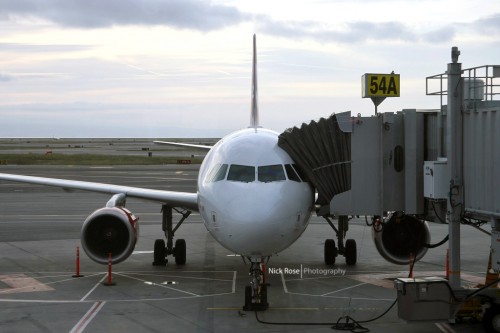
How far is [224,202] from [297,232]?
1.81 meters

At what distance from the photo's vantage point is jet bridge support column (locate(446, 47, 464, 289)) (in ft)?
45.3

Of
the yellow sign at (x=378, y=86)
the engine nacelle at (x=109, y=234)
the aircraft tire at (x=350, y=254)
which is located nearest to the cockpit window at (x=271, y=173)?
the yellow sign at (x=378, y=86)

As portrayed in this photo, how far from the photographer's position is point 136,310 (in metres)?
16.0

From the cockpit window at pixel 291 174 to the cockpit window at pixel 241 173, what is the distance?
0.84 meters

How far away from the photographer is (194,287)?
1875 centimetres

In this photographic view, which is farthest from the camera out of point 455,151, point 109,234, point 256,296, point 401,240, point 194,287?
point 109,234

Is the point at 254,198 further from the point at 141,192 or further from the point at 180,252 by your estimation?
the point at 141,192

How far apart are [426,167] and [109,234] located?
9842mm

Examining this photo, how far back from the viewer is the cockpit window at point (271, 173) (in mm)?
15625

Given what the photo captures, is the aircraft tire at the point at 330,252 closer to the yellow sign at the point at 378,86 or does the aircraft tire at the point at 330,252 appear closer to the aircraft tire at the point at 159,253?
the aircraft tire at the point at 159,253

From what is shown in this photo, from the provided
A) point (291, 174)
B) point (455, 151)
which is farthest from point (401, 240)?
point (455, 151)

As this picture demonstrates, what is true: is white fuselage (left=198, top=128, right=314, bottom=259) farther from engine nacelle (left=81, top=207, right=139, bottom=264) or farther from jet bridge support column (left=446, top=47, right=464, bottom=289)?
engine nacelle (left=81, top=207, right=139, bottom=264)

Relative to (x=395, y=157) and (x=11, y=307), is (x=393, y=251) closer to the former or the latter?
(x=395, y=157)

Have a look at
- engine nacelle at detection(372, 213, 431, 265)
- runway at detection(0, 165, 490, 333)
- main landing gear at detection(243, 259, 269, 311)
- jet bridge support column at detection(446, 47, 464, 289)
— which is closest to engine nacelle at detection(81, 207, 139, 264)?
runway at detection(0, 165, 490, 333)
